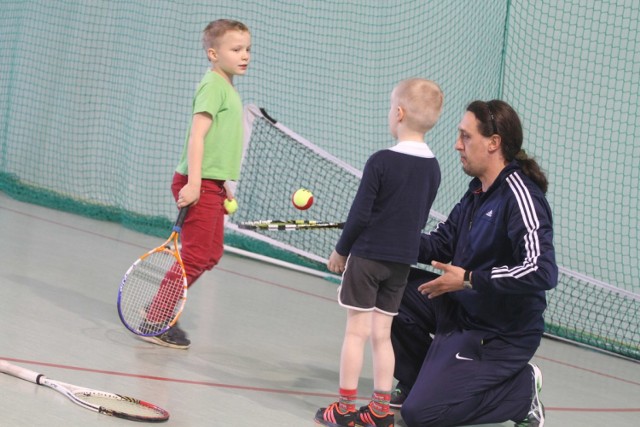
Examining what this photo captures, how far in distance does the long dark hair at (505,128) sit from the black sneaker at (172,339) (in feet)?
4.76

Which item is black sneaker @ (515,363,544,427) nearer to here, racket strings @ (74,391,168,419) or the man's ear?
the man's ear

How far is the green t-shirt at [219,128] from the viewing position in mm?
4027

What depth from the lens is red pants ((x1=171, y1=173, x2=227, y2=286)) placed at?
13.4ft

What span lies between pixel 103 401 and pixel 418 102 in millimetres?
1329

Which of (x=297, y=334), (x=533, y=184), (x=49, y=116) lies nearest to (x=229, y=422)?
(x=533, y=184)

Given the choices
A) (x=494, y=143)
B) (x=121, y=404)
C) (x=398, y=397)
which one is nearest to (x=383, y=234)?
(x=494, y=143)

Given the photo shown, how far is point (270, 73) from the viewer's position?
294 inches

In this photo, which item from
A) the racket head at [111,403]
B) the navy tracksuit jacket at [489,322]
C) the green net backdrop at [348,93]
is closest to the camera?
the racket head at [111,403]

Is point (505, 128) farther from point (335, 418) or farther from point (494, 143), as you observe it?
point (335, 418)

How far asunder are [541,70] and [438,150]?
85 centimetres

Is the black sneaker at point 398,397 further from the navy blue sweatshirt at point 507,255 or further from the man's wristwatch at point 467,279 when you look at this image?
the man's wristwatch at point 467,279

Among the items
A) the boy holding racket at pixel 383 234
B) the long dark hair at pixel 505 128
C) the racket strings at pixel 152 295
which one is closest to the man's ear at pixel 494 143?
the long dark hair at pixel 505 128

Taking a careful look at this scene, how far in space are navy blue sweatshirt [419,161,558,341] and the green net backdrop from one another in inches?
86.0

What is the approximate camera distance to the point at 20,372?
3.13m
